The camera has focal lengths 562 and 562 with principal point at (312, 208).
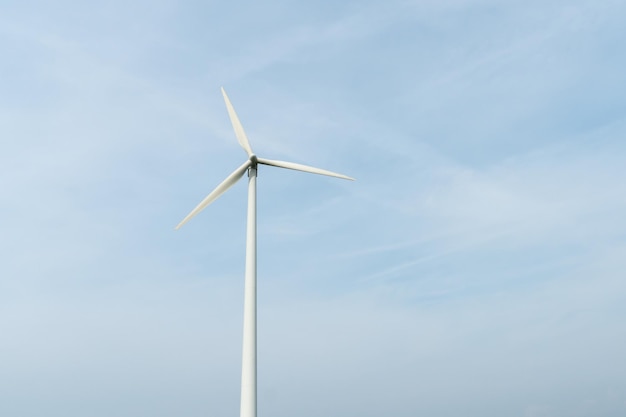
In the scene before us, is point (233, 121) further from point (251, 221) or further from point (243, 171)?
point (251, 221)

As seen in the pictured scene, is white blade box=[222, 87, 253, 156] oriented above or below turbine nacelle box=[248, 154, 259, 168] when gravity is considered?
above

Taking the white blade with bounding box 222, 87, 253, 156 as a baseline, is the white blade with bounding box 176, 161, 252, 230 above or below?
below

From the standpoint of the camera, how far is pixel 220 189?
186 ft

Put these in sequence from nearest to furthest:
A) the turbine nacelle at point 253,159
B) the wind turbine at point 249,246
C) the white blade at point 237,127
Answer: the wind turbine at point 249,246
the turbine nacelle at point 253,159
the white blade at point 237,127

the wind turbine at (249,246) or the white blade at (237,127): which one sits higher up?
the white blade at (237,127)

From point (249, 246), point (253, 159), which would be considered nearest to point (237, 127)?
point (253, 159)

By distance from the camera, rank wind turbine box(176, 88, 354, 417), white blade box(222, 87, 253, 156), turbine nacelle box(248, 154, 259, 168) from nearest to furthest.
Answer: wind turbine box(176, 88, 354, 417)
turbine nacelle box(248, 154, 259, 168)
white blade box(222, 87, 253, 156)

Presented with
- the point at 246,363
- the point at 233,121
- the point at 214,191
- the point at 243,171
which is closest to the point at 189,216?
the point at 214,191

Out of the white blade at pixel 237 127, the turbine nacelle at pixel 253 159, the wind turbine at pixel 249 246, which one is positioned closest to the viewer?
the wind turbine at pixel 249 246

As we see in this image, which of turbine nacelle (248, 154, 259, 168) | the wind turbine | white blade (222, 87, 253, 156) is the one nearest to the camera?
the wind turbine

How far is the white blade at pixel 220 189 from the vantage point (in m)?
55.5

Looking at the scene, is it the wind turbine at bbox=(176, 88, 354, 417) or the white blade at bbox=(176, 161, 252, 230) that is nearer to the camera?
the wind turbine at bbox=(176, 88, 354, 417)

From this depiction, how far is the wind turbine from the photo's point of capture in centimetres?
4375

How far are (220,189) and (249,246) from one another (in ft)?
33.7
